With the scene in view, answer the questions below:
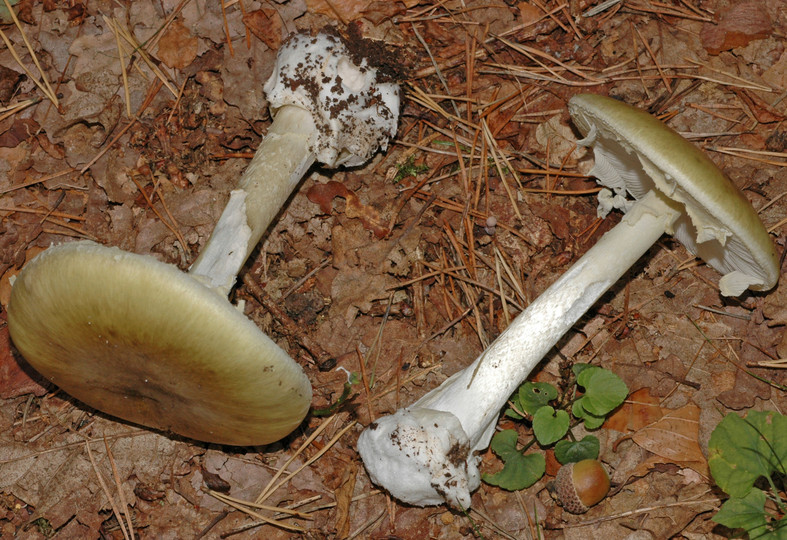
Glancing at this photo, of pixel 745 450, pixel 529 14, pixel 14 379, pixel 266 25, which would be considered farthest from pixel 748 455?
pixel 14 379

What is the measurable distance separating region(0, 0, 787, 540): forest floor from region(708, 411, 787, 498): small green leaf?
24 centimetres

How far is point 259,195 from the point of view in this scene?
10.0ft

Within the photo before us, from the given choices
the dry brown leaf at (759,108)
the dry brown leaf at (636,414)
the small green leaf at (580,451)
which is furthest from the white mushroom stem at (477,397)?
the dry brown leaf at (759,108)

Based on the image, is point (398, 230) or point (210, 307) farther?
point (398, 230)

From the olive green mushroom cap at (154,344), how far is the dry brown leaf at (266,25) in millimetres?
1865

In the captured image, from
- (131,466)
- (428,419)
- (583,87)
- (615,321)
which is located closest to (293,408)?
(428,419)

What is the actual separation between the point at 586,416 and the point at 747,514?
79 cm

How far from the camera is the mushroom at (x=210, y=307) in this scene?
2348 mm

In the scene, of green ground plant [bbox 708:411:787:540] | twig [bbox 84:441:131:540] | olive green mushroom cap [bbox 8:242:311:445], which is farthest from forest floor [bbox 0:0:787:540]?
olive green mushroom cap [bbox 8:242:311:445]

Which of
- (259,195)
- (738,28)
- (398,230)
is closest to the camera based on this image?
(259,195)

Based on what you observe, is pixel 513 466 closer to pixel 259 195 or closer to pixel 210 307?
pixel 210 307

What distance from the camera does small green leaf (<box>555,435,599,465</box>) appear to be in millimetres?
3068

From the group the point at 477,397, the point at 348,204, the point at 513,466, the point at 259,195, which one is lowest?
the point at 513,466

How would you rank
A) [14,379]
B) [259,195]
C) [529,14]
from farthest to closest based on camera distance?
[529,14] → [14,379] → [259,195]
